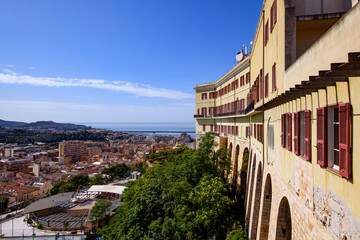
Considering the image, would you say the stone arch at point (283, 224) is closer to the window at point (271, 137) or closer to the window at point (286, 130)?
the window at point (286, 130)

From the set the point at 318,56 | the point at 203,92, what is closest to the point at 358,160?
the point at 318,56

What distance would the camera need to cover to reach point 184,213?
14945 mm

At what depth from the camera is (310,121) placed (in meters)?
5.52

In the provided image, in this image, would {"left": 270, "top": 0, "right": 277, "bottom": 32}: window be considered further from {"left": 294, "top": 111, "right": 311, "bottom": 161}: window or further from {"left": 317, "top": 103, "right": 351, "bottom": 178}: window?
{"left": 317, "top": 103, "right": 351, "bottom": 178}: window

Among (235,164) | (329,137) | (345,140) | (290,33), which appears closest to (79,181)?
(235,164)

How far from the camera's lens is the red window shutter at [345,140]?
3.73m

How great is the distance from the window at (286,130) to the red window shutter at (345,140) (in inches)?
131

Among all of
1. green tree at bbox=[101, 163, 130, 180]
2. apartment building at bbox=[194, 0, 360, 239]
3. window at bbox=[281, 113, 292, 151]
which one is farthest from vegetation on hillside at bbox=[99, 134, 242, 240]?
green tree at bbox=[101, 163, 130, 180]

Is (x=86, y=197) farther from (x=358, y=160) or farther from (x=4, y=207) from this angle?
(x=358, y=160)

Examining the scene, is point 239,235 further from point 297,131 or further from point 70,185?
point 70,185

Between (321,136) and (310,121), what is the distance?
2.53ft

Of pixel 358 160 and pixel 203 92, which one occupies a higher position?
pixel 203 92

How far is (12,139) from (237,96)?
212797mm

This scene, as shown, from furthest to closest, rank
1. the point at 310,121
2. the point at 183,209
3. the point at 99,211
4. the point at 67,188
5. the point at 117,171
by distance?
the point at 117,171
the point at 67,188
the point at 99,211
the point at 183,209
the point at 310,121
